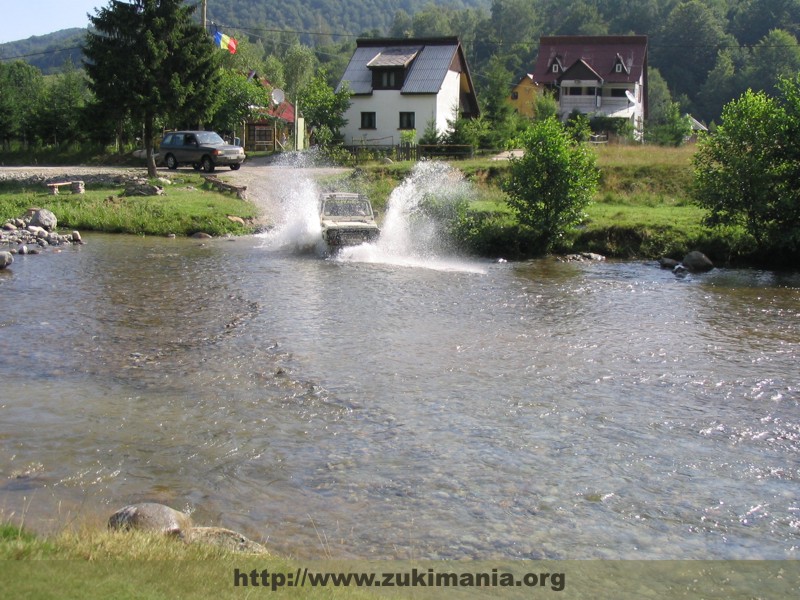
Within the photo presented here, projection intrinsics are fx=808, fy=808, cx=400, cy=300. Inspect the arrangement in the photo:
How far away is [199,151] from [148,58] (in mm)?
6004

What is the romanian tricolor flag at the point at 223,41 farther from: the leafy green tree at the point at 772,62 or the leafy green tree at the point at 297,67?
the leafy green tree at the point at 772,62

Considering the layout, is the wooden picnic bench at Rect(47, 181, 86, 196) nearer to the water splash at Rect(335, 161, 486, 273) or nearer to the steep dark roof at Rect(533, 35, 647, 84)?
the water splash at Rect(335, 161, 486, 273)

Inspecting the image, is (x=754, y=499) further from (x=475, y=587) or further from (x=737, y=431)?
(x=475, y=587)

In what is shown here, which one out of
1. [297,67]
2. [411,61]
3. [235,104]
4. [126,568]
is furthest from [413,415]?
[297,67]

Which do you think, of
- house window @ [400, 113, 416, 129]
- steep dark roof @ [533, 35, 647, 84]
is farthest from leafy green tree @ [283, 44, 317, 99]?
house window @ [400, 113, 416, 129]

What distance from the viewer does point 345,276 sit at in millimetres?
22609

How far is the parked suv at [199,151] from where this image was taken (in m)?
40.0

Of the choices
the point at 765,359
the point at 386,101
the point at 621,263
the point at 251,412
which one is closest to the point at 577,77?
the point at 386,101

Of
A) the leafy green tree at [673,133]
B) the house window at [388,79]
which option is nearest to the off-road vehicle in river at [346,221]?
the house window at [388,79]

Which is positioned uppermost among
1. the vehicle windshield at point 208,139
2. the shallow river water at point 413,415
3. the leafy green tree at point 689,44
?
the leafy green tree at point 689,44

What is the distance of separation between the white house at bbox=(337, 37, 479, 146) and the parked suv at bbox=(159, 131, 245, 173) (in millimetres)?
16022

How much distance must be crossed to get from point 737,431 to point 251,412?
6.65 meters

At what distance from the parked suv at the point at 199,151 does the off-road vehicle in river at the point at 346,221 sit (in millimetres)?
15053

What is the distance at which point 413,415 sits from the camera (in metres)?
11.4
